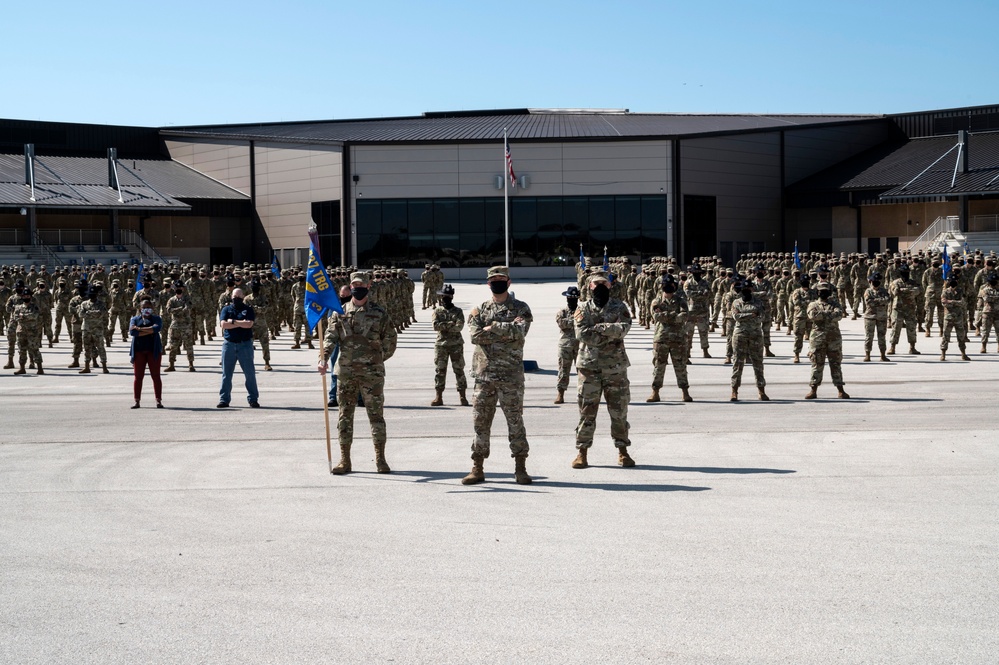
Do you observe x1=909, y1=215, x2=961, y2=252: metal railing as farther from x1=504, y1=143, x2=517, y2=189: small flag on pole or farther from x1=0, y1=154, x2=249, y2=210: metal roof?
x1=0, y1=154, x2=249, y2=210: metal roof

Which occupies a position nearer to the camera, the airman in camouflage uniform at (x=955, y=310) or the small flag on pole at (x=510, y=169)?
the airman in camouflage uniform at (x=955, y=310)

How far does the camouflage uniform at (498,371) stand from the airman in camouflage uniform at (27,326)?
14.8 metres

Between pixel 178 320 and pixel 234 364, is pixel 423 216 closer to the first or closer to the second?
pixel 178 320

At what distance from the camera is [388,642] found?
6.57m

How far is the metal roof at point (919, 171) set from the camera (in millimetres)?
59781

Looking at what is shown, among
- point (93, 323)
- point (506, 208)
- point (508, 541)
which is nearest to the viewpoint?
point (508, 541)

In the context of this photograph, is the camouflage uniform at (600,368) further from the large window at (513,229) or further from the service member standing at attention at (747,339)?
the large window at (513,229)

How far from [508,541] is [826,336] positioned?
1012 centimetres

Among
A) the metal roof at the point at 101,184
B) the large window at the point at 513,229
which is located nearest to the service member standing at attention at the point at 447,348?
the large window at the point at 513,229

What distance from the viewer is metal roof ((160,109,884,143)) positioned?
6756 cm

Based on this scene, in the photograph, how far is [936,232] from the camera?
61.9 metres

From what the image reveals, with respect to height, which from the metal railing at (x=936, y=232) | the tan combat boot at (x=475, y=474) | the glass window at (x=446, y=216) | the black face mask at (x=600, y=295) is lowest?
the tan combat boot at (x=475, y=474)

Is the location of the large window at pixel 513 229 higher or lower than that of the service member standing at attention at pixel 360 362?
higher

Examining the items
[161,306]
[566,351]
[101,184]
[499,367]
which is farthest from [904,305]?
[101,184]
